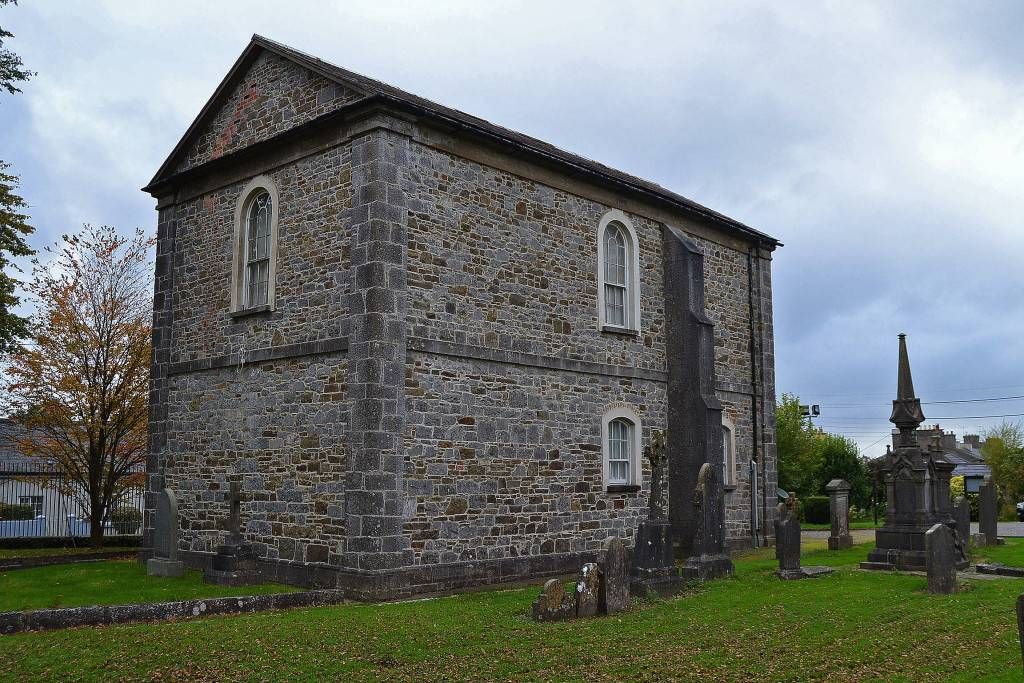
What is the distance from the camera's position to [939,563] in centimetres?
1401

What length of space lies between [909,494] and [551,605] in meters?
9.14

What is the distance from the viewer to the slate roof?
51.0 feet

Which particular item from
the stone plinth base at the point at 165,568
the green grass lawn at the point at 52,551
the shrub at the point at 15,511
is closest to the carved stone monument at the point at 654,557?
the stone plinth base at the point at 165,568

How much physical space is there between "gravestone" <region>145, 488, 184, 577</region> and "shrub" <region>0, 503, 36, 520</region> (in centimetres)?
1383

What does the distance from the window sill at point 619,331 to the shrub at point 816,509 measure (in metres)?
20.2

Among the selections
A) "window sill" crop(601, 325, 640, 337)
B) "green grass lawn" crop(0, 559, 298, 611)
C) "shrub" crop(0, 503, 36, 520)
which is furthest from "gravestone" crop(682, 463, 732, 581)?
"shrub" crop(0, 503, 36, 520)

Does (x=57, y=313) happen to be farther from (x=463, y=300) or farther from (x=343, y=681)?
(x=343, y=681)

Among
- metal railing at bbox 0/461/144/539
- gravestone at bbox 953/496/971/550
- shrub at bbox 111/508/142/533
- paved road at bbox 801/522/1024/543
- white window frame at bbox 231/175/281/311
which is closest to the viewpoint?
white window frame at bbox 231/175/281/311

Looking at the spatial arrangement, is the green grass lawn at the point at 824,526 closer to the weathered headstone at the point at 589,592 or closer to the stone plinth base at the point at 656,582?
the stone plinth base at the point at 656,582

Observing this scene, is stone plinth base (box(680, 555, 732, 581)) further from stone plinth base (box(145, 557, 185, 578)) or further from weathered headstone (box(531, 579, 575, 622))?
stone plinth base (box(145, 557, 185, 578))

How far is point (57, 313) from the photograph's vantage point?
24047 mm

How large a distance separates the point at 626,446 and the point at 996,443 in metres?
34.7

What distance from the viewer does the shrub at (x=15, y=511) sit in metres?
A: 27.3

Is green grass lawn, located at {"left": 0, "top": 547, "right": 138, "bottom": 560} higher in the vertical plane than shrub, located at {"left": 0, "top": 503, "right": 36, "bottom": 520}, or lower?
lower
